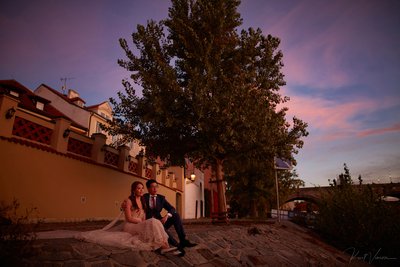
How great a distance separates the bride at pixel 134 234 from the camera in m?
5.77

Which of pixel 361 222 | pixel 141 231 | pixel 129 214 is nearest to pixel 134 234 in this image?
pixel 141 231

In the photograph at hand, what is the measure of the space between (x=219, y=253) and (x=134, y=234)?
2892 mm

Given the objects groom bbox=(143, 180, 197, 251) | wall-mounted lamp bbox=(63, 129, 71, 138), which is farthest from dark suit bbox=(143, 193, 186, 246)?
wall-mounted lamp bbox=(63, 129, 71, 138)

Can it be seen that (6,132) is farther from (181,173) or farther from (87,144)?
(181,173)

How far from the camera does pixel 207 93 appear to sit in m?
12.7

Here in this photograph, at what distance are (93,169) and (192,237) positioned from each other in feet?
28.7

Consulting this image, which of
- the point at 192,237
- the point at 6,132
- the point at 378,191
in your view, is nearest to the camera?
the point at 192,237

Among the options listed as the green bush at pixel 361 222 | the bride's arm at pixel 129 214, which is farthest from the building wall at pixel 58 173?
the green bush at pixel 361 222

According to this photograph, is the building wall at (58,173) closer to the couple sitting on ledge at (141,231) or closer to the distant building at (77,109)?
the couple sitting on ledge at (141,231)

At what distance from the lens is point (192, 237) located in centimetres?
805

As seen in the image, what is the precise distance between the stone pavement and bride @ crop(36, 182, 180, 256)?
0.14 m

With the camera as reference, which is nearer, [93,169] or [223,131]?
[223,131]

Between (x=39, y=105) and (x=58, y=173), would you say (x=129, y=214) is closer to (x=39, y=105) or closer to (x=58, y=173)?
(x=58, y=173)

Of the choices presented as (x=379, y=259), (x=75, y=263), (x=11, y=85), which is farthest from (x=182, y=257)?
(x=11, y=85)
